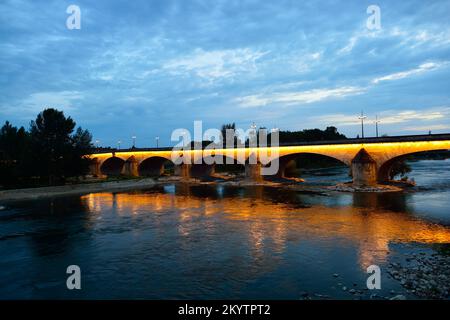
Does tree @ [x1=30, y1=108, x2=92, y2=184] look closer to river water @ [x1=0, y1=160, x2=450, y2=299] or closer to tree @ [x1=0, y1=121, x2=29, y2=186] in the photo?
tree @ [x1=0, y1=121, x2=29, y2=186]

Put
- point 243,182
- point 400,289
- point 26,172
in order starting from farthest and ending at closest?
point 243,182, point 26,172, point 400,289

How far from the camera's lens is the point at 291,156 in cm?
6347

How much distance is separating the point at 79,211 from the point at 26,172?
2113 cm

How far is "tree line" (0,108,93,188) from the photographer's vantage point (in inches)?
2029

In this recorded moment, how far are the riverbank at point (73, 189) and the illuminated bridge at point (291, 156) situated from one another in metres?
9.27

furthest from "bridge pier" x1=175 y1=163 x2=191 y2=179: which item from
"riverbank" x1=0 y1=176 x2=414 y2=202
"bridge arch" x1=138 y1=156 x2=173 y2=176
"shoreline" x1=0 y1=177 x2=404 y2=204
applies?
"bridge arch" x1=138 y1=156 x2=173 y2=176

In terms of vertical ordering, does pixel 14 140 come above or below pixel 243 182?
above

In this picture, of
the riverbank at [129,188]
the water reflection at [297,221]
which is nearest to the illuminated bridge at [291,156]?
the riverbank at [129,188]

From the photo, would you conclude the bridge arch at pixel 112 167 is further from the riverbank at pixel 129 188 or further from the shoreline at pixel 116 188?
the shoreline at pixel 116 188

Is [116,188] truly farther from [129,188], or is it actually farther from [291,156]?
[291,156]

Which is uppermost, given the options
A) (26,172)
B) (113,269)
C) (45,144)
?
(45,144)
